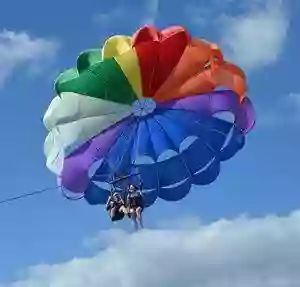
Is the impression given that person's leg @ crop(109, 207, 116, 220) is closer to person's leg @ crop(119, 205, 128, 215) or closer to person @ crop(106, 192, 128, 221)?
person @ crop(106, 192, 128, 221)

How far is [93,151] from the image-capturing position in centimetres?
1833

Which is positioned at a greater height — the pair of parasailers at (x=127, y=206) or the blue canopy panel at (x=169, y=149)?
the blue canopy panel at (x=169, y=149)

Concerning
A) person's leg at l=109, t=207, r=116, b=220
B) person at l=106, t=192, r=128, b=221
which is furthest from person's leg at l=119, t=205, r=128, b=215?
person's leg at l=109, t=207, r=116, b=220

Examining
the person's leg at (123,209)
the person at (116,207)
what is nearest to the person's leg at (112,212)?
the person at (116,207)

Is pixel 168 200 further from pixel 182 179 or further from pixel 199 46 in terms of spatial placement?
pixel 199 46

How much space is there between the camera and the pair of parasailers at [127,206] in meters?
17.3

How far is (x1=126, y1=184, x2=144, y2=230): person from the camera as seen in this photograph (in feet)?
56.5

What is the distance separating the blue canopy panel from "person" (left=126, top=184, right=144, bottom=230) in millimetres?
484

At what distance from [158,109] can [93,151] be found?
1.57 m

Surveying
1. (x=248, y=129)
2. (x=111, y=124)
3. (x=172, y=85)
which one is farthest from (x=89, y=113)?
(x=248, y=129)

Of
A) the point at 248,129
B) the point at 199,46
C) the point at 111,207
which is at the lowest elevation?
the point at 111,207

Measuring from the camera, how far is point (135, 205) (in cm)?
1739

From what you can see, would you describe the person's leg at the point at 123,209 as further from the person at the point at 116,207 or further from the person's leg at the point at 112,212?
the person's leg at the point at 112,212

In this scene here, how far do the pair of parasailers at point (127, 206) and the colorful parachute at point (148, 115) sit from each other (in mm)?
871
